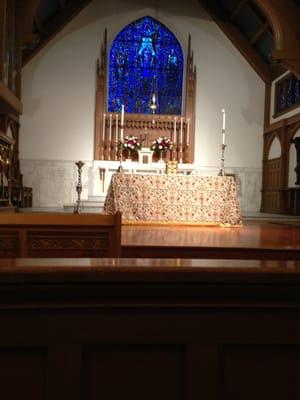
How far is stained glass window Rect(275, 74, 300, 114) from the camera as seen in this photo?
9.47m

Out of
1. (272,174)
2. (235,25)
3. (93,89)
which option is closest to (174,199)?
(272,174)

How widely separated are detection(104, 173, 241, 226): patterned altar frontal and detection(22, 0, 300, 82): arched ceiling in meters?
5.39

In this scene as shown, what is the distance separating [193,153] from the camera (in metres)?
10.4

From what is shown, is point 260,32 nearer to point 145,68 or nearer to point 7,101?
point 145,68

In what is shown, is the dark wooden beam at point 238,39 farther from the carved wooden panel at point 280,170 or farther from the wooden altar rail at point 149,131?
the wooden altar rail at point 149,131

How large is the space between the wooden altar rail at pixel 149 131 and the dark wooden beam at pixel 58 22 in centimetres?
228
